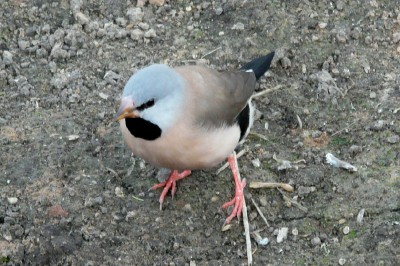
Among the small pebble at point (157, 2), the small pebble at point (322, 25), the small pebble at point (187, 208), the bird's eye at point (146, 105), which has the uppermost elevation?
the bird's eye at point (146, 105)

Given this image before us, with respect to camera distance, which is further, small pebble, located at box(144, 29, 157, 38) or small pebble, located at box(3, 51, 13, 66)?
small pebble, located at box(144, 29, 157, 38)

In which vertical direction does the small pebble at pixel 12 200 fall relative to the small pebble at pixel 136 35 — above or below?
below

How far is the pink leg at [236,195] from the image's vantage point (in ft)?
18.5

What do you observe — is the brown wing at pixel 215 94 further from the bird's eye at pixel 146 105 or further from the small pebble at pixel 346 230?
the small pebble at pixel 346 230

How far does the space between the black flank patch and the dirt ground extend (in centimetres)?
33

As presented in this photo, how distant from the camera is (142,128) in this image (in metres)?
5.13

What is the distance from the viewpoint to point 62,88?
653 cm

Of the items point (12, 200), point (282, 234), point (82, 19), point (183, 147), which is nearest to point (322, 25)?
point (82, 19)

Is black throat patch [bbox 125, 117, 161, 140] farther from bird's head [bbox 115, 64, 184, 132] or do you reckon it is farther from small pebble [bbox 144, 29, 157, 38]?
small pebble [bbox 144, 29, 157, 38]

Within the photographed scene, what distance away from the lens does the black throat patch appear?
5.11m

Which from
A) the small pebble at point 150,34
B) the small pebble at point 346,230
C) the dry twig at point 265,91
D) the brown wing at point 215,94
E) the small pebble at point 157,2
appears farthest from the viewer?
the small pebble at point 157,2

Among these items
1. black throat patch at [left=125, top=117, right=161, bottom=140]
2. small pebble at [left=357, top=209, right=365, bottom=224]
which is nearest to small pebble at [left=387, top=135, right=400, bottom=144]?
small pebble at [left=357, top=209, right=365, bottom=224]

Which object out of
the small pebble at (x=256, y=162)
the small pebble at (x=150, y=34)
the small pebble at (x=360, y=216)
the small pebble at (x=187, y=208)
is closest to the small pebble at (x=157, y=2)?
the small pebble at (x=150, y=34)

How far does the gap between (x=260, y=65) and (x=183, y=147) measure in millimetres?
1211
